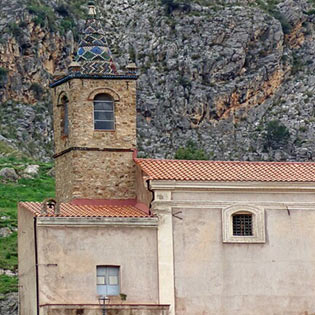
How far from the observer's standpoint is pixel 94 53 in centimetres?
7669

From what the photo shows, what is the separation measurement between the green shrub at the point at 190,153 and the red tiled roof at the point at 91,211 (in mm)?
60479

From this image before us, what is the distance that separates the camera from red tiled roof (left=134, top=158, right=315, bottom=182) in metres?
72.7

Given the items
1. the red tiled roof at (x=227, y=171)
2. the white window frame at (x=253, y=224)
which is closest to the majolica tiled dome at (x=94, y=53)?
the red tiled roof at (x=227, y=171)

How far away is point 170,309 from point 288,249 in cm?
579

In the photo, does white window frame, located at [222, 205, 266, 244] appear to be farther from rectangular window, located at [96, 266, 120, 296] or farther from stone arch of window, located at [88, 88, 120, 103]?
stone arch of window, located at [88, 88, 120, 103]

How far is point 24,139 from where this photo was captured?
157 meters

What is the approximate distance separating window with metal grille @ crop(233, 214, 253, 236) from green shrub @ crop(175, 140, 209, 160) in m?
60.7

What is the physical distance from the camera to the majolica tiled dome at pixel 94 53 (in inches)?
2985

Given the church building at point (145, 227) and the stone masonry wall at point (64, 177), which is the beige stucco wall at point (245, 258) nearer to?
the church building at point (145, 227)

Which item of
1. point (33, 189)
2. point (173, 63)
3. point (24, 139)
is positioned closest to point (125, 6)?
point (173, 63)

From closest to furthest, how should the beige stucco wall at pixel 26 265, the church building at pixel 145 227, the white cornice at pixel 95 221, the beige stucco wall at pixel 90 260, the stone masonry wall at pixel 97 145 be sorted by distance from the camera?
the beige stucco wall at pixel 90 260 → the white cornice at pixel 95 221 → the church building at pixel 145 227 → the beige stucco wall at pixel 26 265 → the stone masonry wall at pixel 97 145

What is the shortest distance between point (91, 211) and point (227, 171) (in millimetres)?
6076

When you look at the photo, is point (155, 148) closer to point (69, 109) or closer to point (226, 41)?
point (226, 41)

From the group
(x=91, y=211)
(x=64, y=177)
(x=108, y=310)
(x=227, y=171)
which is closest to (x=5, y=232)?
(x=64, y=177)
